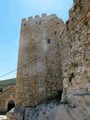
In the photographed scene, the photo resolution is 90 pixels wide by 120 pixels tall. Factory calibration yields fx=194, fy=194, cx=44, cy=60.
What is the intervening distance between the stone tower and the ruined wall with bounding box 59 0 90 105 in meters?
7.76

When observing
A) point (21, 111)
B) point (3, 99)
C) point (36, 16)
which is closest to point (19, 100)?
point (21, 111)

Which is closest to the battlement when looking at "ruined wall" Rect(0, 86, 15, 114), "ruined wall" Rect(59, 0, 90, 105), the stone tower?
the stone tower

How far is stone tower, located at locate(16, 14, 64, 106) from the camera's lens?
12.4 metres

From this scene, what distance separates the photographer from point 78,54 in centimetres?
412

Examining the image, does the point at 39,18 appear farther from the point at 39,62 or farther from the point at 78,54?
the point at 78,54

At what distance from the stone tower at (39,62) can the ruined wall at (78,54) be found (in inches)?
305

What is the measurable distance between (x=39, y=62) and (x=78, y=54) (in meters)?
8.95

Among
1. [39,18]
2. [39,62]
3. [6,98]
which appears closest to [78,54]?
[39,62]

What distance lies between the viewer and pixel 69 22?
479cm

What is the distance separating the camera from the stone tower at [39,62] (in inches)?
488

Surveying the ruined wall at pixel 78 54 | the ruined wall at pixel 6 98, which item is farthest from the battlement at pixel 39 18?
the ruined wall at pixel 6 98

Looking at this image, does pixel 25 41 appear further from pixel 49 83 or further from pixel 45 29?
pixel 49 83

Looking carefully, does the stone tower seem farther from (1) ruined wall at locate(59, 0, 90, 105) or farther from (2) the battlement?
(1) ruined wall at locate(59, 0, 90, 105)

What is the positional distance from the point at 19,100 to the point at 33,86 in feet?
4.23
